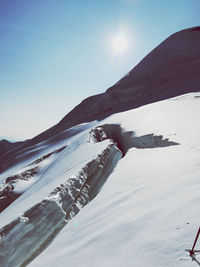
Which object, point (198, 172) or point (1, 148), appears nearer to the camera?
point (198, 172)

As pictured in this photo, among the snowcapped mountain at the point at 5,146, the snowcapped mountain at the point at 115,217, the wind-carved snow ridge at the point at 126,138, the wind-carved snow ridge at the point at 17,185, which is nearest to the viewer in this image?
the snowcapped mountain at the point at 115,217

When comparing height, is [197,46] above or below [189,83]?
above

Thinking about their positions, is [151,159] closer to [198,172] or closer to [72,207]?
[198,172]

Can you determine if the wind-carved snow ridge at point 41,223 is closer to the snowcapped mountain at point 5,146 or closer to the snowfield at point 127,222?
the snowfield at point 127,222

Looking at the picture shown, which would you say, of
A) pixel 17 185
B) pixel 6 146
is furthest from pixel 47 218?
pixel 6 146

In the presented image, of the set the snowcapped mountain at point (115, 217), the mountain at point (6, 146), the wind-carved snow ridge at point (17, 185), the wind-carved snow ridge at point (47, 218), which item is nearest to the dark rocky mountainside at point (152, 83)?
the wind-carved snow ridge at point (17, 185)

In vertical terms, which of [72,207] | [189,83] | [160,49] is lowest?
[72,207]

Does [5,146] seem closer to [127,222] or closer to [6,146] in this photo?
[6,146]

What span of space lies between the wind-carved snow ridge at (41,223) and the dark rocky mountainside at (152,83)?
22.9 meters

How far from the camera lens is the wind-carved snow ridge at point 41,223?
404 centimetres

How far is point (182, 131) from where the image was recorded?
862 centimetres

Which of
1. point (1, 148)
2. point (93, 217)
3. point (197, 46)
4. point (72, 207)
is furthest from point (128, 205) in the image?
point (1, 148)

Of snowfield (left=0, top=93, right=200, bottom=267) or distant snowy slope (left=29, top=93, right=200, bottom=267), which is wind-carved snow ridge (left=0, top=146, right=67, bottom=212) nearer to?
snowfield (left=0, top=93, right=200, bottom=267)

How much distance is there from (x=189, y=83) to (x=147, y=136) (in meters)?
23.1
